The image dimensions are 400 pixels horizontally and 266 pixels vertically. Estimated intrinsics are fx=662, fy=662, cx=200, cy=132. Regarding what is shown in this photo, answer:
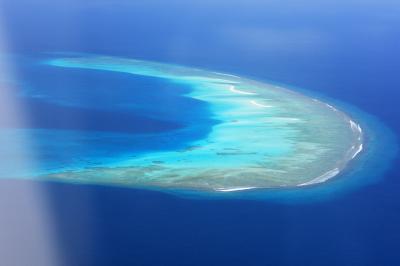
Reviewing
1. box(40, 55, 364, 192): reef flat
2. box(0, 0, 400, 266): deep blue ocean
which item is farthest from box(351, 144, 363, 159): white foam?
box(0, 0, 400, 266): deep blue ocean

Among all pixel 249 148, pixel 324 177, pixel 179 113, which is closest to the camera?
pixel 324 177

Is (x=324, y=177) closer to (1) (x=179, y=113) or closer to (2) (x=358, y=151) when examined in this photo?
(2) (x=358, y=151)

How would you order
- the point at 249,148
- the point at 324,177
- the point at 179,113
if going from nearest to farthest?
the point at 324,177, the point at 249,148, the point at 179,113

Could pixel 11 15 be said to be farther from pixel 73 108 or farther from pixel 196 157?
pixel 196 157

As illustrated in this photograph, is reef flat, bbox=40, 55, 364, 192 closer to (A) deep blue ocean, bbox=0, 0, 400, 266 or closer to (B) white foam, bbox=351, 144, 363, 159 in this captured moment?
(B) white foam, bbox=351, 144, 363, 159

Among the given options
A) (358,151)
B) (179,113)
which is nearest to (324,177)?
(358,151)

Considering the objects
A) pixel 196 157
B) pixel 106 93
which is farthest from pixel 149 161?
pixel 106 93

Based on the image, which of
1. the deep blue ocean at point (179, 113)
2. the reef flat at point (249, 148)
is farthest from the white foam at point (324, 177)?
the deep blue ocean at point (179, 113)
